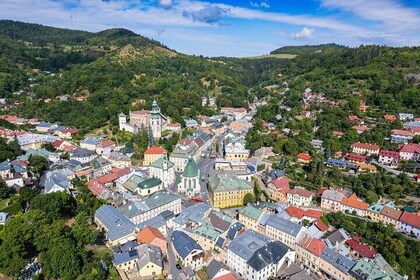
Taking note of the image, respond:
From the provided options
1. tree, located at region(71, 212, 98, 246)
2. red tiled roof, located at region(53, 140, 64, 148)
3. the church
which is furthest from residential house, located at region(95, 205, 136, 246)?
red tiled roof, located at region(53, 140, 64, 148)

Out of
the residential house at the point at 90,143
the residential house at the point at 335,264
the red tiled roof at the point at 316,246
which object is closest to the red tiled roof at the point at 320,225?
the red tiled roof at the point at 316,246

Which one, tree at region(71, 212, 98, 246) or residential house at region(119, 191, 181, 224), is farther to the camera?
residential house at region(119, 191, 181, 224)

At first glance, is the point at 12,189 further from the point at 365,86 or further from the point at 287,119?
the point at 365,86

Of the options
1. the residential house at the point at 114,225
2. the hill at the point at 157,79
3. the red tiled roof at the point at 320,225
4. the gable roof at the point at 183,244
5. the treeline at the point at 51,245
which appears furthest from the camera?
the hill at the point at 157,79

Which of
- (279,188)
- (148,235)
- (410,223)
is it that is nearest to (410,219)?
(410,223)

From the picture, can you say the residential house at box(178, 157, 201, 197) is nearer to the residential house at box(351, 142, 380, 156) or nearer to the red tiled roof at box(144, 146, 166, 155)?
the red tiled roof at box(144, 146, 166, 155)

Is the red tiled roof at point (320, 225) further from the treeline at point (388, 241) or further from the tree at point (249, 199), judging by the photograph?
the tree at point (249, 199)

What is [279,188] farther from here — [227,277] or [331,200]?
[227,277]
